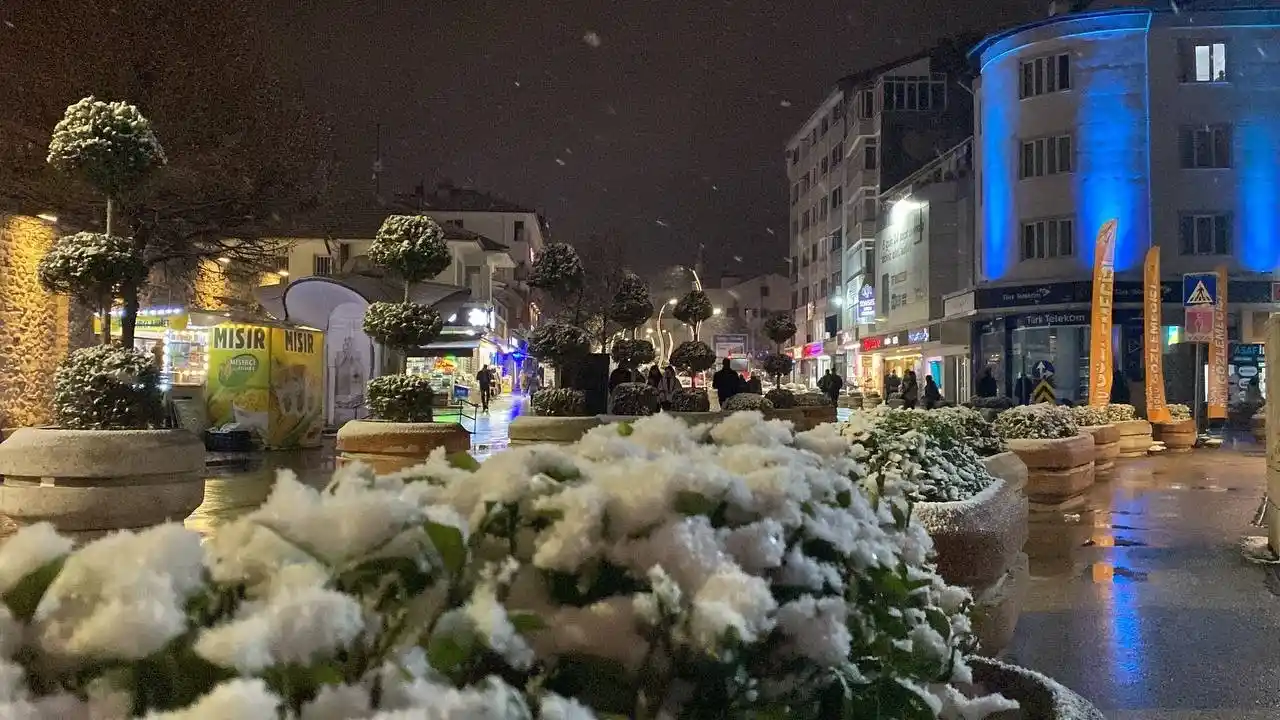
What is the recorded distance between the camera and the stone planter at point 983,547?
4820 mm

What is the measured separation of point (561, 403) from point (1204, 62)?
1134 inches

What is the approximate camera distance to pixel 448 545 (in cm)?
145

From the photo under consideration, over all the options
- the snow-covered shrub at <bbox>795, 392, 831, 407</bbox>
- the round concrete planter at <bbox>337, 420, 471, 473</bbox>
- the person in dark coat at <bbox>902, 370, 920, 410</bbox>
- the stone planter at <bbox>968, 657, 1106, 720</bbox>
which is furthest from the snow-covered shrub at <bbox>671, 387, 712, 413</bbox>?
the person in dark coat at <bbox>902, 370, 920, 410</bbox>

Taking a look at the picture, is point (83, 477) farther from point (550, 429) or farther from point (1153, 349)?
point (1153, 349)

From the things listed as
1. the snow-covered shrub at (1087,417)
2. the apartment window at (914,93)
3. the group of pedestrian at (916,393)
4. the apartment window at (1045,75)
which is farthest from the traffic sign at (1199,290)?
the apartment window at (914,93)

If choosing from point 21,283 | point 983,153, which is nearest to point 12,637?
point 21,283

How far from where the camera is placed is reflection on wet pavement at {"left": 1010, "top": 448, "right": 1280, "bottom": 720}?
4.87 m

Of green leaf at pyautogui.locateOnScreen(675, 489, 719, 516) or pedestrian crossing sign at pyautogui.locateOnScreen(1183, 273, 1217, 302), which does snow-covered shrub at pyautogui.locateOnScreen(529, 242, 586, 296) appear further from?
pedestrian crossing sign at pyautogui.locateOnScreen(1183, 273, 1217, 302)

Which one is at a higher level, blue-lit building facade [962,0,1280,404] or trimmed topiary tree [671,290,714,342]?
blue-lit building facade [962,0,1280,404]

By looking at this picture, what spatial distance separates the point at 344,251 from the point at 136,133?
3917 cm

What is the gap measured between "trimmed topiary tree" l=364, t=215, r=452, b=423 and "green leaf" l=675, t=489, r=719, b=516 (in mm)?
7939

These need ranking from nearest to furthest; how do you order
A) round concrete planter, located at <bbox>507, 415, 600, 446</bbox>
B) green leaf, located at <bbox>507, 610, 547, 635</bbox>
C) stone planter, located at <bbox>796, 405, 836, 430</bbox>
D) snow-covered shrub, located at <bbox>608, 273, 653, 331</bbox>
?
green leaf, located at <bbox>507, 610, 547, 635</bbox> → round concrete planter, located at <bbox>507, 415, 600, 446</bbox> → snow-covered shrub, located at <bbox>608, 273, 653, 331</bbox> → stone planter, located at <bbox>796, 405, 836, 430</bbox>

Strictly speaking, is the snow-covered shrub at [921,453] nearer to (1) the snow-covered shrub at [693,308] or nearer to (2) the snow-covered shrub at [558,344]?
(2) the snow-covered shrub at [558,344]

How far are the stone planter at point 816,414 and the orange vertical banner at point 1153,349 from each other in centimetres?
760
